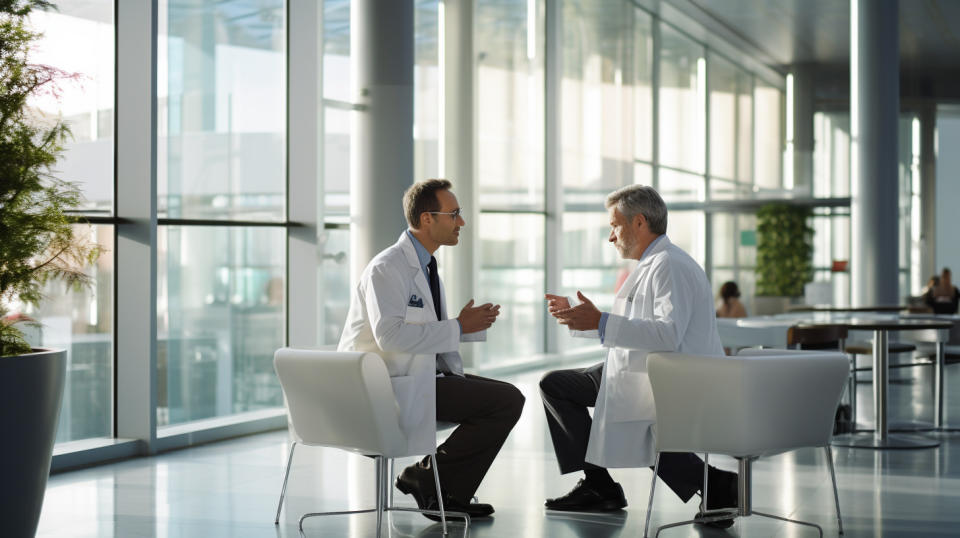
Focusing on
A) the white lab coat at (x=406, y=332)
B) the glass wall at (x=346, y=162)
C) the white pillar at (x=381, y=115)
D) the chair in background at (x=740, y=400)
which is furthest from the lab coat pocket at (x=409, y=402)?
the white pillar at (x=381, y=115)

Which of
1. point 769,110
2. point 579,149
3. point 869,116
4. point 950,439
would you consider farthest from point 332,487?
point 769,110

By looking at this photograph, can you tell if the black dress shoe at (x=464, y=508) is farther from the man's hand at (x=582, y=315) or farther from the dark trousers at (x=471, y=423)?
the man's hand at (x=582, y=315)

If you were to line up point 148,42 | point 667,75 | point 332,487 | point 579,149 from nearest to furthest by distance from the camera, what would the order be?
1. point 332,487
2. point 148,42
3. point 579,149
4. point 667,75

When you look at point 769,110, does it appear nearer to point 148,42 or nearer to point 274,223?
point 274,223

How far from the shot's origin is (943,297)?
46.2 feet

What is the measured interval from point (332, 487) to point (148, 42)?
2.89 meters

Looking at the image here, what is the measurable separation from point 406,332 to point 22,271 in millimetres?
1407

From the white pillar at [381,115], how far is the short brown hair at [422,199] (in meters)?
3.06

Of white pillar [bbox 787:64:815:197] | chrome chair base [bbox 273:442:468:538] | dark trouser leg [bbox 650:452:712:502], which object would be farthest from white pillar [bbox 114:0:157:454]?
white pillar [bbox 787:64:815:197]

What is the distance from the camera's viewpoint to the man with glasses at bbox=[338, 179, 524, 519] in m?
3.94

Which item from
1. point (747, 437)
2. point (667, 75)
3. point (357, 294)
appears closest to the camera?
point (747, 437)

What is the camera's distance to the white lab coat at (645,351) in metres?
3.91

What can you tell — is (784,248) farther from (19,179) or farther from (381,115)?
(19,179)

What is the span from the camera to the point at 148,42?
20.0 feet
